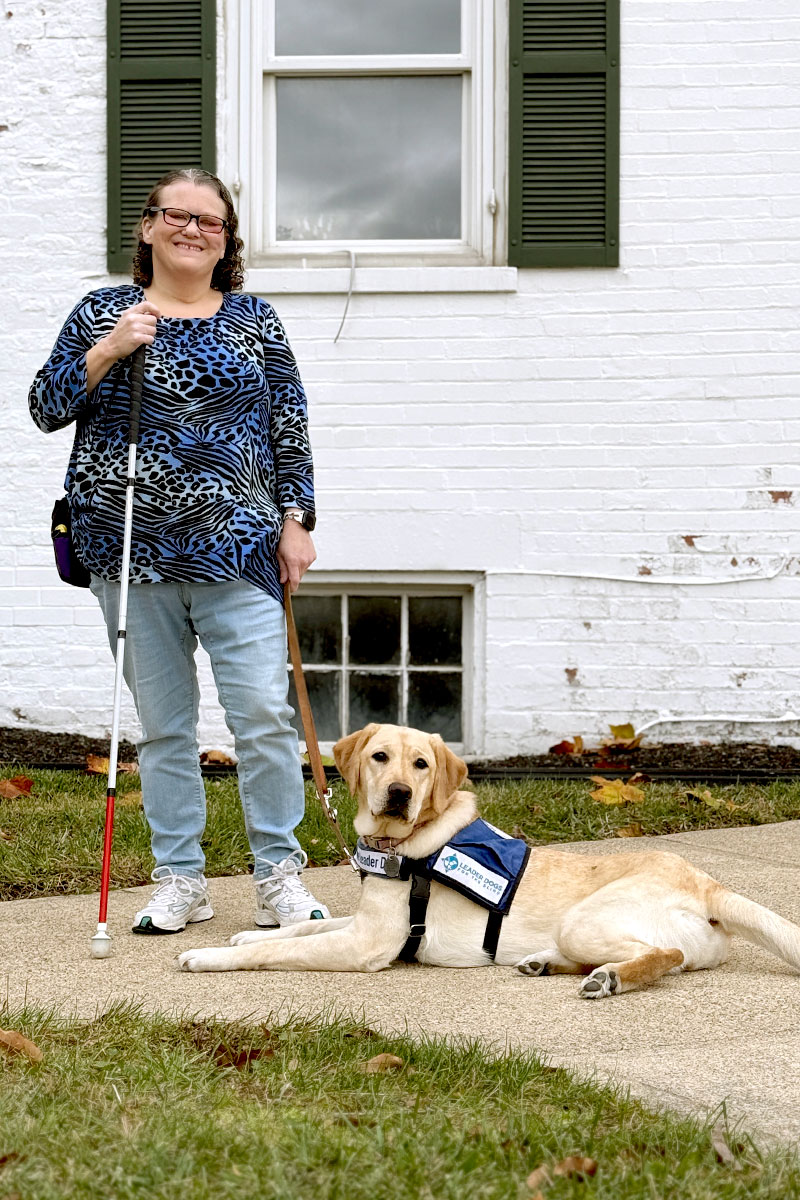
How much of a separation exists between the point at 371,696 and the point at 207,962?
395 cm

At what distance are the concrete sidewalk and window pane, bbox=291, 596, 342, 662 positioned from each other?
3.28 m

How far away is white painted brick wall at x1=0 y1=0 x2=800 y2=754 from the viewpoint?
280 inches

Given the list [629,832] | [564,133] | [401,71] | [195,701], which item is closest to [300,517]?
[195,701]

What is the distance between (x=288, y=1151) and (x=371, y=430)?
5.25 metres

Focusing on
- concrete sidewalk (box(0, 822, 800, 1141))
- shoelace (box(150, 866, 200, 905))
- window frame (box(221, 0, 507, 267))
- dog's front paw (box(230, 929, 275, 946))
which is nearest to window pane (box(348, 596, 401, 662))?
window frame (box(221, 0, 507, 267))

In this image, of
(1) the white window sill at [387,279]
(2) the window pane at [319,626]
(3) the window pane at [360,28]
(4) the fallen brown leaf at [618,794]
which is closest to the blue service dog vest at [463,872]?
(4) the fallen brown leaf at [618,794]

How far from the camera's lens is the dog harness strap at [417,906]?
372 cm

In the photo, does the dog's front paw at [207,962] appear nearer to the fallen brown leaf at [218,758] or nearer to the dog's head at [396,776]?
the dog's head at [396,776]

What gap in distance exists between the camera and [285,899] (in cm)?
414

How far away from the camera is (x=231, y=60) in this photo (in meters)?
7.34

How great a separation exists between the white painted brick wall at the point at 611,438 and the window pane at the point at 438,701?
0.26m

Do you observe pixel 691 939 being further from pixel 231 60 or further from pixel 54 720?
pixel 231 60

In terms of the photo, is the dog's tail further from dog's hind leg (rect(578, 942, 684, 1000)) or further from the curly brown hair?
the curly brown hair

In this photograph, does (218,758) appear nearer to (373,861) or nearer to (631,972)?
(373,861)
